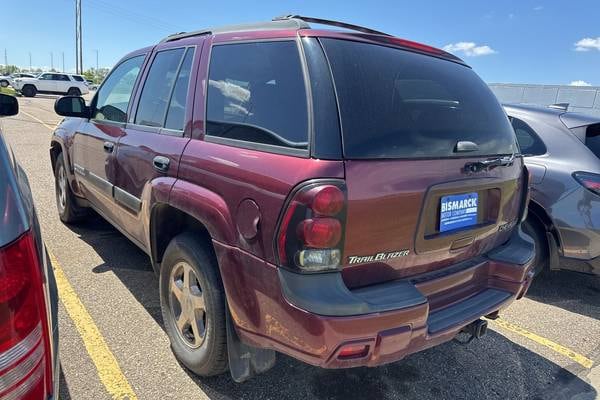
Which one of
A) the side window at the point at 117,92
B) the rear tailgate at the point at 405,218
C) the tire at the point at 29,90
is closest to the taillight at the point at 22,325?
the rear tailgate at the point at 405,218

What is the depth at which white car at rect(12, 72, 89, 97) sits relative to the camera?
32.5 metres

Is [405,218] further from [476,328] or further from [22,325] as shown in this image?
[22,325]

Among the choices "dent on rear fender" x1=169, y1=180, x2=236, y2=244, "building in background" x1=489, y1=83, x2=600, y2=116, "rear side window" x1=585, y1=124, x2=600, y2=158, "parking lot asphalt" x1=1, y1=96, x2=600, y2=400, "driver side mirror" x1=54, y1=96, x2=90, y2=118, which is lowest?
"parking lot asphalt" x1=1, y1=96, x2=600, y2=400

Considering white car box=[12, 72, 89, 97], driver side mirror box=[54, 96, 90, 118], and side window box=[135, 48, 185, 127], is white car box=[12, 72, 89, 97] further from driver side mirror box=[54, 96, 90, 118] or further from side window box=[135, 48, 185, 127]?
side window box=[135, 48, 185, 127]

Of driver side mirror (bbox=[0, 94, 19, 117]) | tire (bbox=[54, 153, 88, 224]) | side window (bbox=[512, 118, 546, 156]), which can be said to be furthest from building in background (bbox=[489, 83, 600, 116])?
driver side mirror (bbox=[0, 94, 19, 117])

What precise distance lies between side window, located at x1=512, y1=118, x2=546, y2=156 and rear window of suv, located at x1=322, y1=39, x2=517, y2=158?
1651mm

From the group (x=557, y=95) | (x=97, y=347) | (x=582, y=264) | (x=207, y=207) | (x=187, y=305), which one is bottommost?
(x=97, y=347)

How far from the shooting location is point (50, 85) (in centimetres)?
3350

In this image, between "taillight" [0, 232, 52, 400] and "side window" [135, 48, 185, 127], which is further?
"side window" [135, 48, 185, 127]

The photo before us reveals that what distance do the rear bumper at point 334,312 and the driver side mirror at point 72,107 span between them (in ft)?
8.85

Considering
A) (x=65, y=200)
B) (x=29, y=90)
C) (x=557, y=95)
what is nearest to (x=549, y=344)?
(x=65, y=200)

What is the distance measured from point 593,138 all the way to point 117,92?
14.1 ft

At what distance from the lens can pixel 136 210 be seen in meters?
3.04

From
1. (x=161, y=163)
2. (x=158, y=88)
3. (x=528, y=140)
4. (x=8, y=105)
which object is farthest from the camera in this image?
(x=528, y=140)
